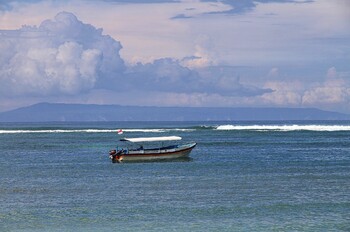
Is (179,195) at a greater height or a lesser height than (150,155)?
lesser

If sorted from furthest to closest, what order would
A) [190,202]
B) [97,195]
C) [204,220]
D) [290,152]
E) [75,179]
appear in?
[290,152], [75,179], [97,195], [190,202], [204,220]

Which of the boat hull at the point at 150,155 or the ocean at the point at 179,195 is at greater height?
the boat hull at the point at 150,155

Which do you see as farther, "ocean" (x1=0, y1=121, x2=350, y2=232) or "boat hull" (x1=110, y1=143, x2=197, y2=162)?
"boat hull" (x1=110, y1=143, x2=197, y2=162)

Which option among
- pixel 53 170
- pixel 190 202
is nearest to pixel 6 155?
pixel 53 170

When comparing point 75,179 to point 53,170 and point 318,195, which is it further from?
point 318,195

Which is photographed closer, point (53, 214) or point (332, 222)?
point (332, 222)

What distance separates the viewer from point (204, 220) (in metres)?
39.3

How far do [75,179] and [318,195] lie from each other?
22.2 m

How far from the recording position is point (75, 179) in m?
61.8

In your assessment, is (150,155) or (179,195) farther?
(150,155)

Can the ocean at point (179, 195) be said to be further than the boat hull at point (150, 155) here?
No

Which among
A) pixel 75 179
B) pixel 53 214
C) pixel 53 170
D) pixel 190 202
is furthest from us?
pixel 53 170

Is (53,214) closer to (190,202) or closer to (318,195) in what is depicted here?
(190,202)

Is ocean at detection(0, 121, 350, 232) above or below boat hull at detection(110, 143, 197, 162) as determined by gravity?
below
